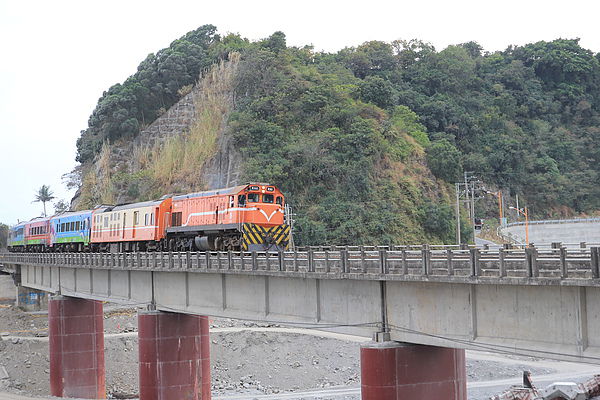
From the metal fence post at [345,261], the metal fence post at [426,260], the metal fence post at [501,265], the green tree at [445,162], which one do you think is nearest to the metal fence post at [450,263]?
the metal fence post at [426,260]

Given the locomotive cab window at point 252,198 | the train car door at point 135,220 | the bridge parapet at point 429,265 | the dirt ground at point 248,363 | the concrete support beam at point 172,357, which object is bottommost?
the dirt ground at point 248,363

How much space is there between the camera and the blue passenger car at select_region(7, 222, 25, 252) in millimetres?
81375

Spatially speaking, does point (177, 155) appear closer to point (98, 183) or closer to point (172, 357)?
point (98, 183)

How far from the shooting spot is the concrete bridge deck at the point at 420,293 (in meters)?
18.1

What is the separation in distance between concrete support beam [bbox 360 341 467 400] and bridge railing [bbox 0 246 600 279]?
2.35 meters

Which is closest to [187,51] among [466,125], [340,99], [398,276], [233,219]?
[340,99]

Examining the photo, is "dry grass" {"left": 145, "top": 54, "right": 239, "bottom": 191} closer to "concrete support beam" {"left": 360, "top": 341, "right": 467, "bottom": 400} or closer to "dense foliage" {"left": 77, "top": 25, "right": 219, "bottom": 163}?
"dense foliage" {"left": 77, "top": 25, "right": 219, "bottom": 163}

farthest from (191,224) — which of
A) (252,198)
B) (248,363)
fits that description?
(248,363)

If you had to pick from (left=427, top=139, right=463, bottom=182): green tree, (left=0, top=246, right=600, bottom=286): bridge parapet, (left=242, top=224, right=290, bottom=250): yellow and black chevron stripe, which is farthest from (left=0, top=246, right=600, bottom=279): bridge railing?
(left=427, top=139, right=463, bottom=182): green tree

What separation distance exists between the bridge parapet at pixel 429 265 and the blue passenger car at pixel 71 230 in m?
24.4

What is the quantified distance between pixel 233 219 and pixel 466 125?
65978mm

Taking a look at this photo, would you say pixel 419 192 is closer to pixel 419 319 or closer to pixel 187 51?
pixel 187 51

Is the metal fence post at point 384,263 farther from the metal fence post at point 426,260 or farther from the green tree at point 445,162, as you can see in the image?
the green tree at point 445,162

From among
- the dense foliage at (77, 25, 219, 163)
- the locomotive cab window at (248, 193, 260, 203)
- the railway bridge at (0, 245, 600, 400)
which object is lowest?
the railway bridge at (0, 245, 600, 400)
